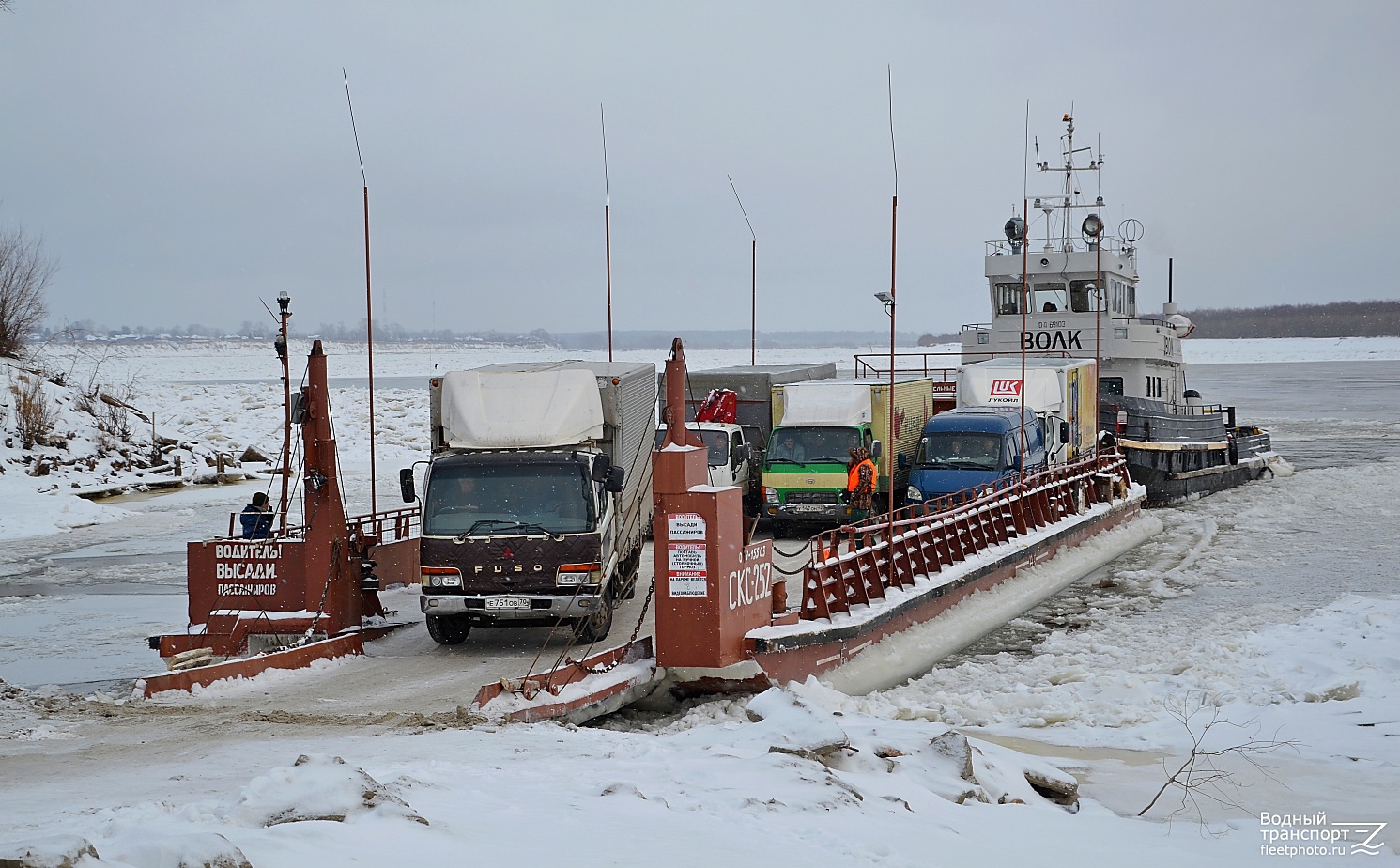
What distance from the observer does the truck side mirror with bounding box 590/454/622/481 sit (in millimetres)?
13039

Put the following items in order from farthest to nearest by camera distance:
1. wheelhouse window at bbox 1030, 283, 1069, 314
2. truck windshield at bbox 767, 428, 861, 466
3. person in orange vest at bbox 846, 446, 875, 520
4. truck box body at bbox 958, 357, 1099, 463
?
wheelhouse window at bbox 1030, 283, 1069, 314 < truck box body at bbox 958, 357, 1099, 463 < truck windshield at bbox 767, 428, 861, 466 < person in orange vest at bbox 846, 446, 875, 520

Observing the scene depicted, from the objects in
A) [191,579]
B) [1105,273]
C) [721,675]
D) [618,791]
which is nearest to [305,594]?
[191,579]

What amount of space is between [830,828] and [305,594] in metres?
8.20

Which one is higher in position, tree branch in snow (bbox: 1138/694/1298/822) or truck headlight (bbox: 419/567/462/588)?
truck headlight (bbox: 419/567/462/588)

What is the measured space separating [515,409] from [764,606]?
3.71 meters

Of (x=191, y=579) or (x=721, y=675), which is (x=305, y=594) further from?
(x=721, y=675)

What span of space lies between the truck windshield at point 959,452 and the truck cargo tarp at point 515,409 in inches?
378

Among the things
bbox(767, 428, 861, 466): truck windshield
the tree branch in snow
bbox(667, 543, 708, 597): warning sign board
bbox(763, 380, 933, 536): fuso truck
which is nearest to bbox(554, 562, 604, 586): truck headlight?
bbox(667, 543, 708, 597): warning sign board

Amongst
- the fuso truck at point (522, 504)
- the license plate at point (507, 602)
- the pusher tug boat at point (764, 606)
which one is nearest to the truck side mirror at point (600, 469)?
the fuso truck at point (522, 504)

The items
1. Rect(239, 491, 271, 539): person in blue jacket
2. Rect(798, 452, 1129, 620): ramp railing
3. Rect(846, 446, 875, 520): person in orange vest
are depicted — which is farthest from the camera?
Rect(846, 446, 875, 520): person in orange vest

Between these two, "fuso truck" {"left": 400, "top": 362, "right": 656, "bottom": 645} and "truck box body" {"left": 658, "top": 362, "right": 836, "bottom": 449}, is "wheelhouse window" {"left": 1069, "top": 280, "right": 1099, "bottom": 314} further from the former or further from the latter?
"fuso truck" {"left": 400, "top": 362, "right": 656, "bottom": 645}

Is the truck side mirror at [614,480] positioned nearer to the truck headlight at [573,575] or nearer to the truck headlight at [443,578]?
the truck headlight at [573,575]

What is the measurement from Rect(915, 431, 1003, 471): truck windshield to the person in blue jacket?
1144 centimetres

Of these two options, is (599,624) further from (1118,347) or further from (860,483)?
(1118,347)
